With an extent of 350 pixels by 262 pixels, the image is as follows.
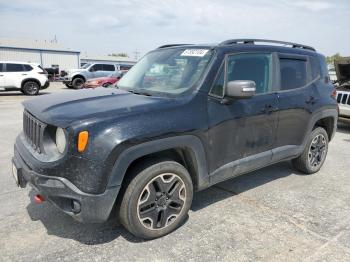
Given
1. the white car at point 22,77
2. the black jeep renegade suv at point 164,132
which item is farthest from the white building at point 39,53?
the black jeep renegade suv at point 164,132

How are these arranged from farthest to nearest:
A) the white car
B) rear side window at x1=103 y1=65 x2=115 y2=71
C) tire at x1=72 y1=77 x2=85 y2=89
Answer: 1. rear side window at x1=103 y1=65 x2=115 y2=71
2. tire at x1=72 y1=77 x2=85 y2=89
3. the white car

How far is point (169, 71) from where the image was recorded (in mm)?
3838

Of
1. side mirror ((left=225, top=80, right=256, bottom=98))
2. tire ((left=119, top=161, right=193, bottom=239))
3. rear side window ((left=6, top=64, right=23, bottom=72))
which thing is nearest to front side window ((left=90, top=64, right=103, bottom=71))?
rear side window ((left=6, top=64, right=23, bottom=72))

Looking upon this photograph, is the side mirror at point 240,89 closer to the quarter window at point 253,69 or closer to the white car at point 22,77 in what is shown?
the quarter window at point 253,69

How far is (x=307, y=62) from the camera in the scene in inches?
189

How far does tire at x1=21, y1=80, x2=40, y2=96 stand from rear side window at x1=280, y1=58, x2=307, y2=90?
15667mm

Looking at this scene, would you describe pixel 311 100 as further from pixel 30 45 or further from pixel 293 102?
pixel 30 45

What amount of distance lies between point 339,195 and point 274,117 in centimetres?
139

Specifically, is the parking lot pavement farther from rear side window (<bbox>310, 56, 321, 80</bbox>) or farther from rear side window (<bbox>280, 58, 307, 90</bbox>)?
rear side window (<bbox>310, 56, 321, 80</bbox>)

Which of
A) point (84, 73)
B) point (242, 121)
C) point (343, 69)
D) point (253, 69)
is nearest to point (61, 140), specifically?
point (242, 121)

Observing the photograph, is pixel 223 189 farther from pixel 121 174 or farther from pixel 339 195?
pixel 121 174

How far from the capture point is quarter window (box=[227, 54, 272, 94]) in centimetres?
371

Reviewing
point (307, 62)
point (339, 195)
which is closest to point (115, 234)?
point (339, 195)

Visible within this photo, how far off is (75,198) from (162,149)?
83 cm
